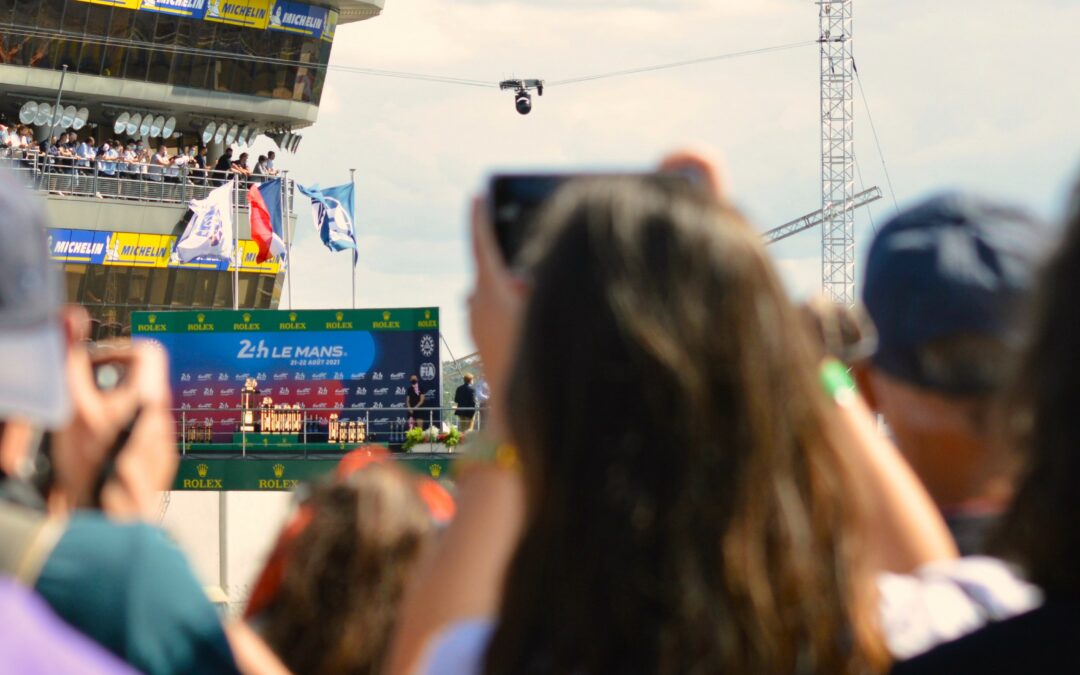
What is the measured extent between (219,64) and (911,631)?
52062mm

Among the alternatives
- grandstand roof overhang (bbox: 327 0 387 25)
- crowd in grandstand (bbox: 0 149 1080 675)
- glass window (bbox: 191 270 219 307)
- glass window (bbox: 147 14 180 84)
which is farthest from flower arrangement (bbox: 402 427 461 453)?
grandstand roof overhang (bbox: 327 0 387 25)

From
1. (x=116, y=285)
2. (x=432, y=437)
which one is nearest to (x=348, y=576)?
(x=432, y=437)

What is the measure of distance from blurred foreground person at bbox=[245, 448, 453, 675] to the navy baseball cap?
135cm

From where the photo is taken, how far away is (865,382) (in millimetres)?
3133

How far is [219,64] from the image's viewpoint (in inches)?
2047

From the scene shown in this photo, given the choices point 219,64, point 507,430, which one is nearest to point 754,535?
point 507,430

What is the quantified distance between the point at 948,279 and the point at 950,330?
10 cm

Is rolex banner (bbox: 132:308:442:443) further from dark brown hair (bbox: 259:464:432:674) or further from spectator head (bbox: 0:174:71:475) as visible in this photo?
spectator head (bbox: 0:174:71:475)

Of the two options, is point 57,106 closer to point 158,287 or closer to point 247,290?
point 158,287

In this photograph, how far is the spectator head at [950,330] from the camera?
2.77 meters

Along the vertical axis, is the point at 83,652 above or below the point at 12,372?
below

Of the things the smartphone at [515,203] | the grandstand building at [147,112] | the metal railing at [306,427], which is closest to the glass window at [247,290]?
the grandstand building at [147,112]

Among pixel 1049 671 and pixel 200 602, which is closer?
pixel 1049 671

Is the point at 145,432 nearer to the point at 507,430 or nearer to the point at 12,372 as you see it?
the point at 12,372
